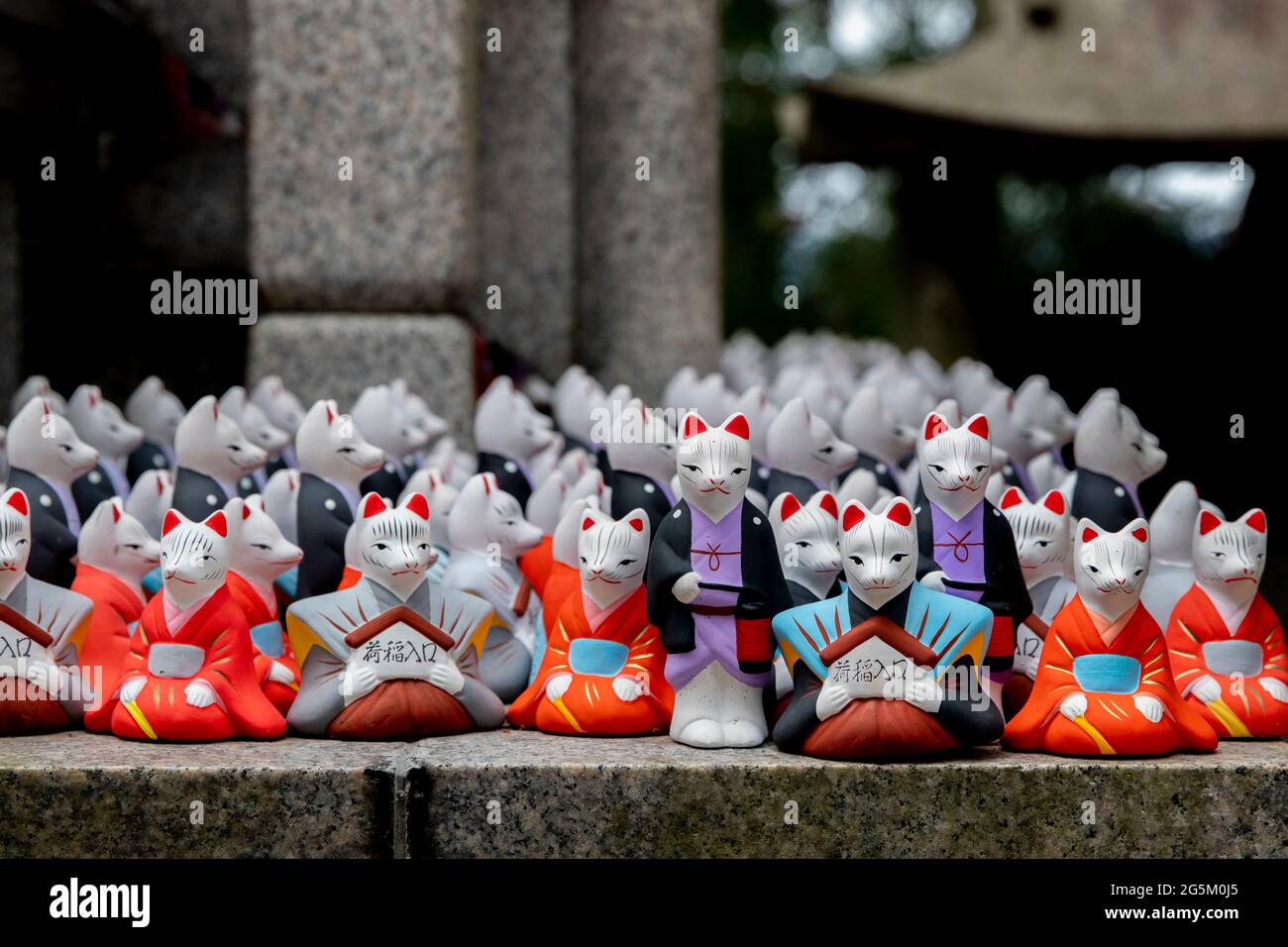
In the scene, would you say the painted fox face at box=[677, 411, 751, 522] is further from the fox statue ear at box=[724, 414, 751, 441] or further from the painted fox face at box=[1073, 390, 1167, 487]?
the painted fox face at box=[1073, 390, 1167, 487]

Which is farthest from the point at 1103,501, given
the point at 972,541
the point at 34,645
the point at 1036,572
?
the point at 34,645

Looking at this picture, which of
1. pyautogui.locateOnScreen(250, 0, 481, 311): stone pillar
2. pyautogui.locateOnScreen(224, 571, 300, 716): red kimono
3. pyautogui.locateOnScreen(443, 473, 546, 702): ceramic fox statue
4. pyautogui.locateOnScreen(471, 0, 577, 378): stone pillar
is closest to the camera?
pyautogui.locateOnScreen(224, 571, 300, 716): red kimono

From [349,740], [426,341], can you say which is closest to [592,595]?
[349,740]

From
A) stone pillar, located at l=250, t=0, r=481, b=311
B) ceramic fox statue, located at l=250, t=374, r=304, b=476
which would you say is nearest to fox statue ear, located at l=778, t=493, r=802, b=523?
ceramic fox statue, located at l=250, t=374, r=304, b=476

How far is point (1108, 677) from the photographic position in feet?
12.3

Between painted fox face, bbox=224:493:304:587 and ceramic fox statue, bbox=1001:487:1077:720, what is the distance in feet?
6.38

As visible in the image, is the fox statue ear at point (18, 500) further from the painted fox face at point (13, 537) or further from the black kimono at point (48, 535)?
the black kimono at point (48, 535)

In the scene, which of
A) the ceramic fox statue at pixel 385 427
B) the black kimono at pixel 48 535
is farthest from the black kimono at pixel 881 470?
the black kimono at pixel 48 535

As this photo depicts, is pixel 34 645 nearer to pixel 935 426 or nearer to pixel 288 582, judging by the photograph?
pixel 288 582

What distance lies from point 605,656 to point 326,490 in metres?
1.16

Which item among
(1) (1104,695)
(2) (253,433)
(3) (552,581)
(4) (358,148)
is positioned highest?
(4) (358,148)

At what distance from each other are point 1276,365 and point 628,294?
16.3 ft

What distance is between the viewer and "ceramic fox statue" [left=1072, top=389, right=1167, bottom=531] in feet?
15.3

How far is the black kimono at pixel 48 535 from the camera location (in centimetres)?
441
